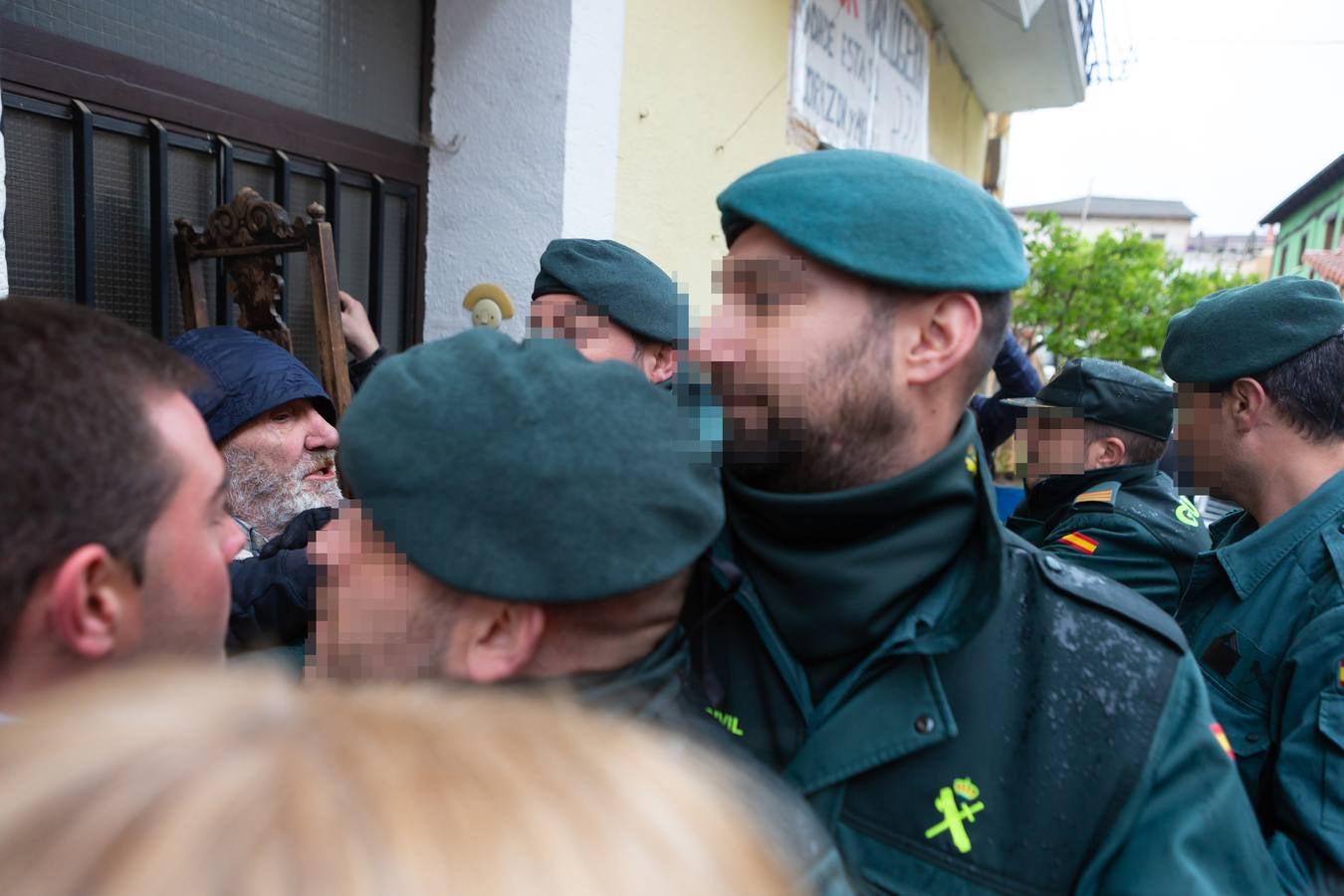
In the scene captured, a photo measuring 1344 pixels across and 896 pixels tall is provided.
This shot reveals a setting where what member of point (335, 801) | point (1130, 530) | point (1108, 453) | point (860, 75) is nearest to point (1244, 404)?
point (1130, 530)

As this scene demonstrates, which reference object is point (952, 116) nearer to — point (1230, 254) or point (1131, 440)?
point (1131, 440)

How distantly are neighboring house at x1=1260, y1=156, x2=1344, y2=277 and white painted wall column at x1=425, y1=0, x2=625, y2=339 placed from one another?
29.5m

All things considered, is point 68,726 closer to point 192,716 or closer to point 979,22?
point 192,716

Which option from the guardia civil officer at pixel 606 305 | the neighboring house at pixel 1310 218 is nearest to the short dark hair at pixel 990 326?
the guardia civil officer at pixel 606 305

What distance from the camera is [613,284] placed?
2.21 meters

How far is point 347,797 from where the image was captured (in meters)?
0.54

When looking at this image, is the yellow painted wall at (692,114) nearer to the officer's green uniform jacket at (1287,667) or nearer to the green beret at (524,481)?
the officer's green uniform jacket at (1287,667)

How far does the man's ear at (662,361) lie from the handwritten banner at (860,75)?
2.10m

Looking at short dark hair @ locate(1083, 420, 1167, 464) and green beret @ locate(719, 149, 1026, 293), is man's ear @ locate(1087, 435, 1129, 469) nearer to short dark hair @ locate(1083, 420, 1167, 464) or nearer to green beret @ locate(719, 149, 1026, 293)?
short dark hair @ locate(1083, 420, 1167, 464)

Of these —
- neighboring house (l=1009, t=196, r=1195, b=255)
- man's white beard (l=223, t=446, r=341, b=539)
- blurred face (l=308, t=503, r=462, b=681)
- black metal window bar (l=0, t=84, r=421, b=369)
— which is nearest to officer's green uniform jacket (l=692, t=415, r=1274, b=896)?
blurred face (l=308, t=503, r=462, b=681)

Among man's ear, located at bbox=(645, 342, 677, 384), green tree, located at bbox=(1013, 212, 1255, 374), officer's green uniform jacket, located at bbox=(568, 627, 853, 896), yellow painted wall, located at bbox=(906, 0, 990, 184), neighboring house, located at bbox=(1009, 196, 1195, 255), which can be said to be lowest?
officer's green uniform jacket, located at bbox=(568, 627, 853, 896)

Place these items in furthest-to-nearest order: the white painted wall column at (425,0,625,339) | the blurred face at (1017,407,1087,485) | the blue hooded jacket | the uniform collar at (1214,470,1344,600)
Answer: the blurred face at (1017,407,1087,485) → the white painted wall column at (425,0,625,339) → the blue hooded jacket → the uniform collar at (1214,470,1344,600)

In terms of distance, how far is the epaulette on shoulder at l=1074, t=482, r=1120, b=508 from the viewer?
104 inches

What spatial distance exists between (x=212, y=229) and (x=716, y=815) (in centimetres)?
206
